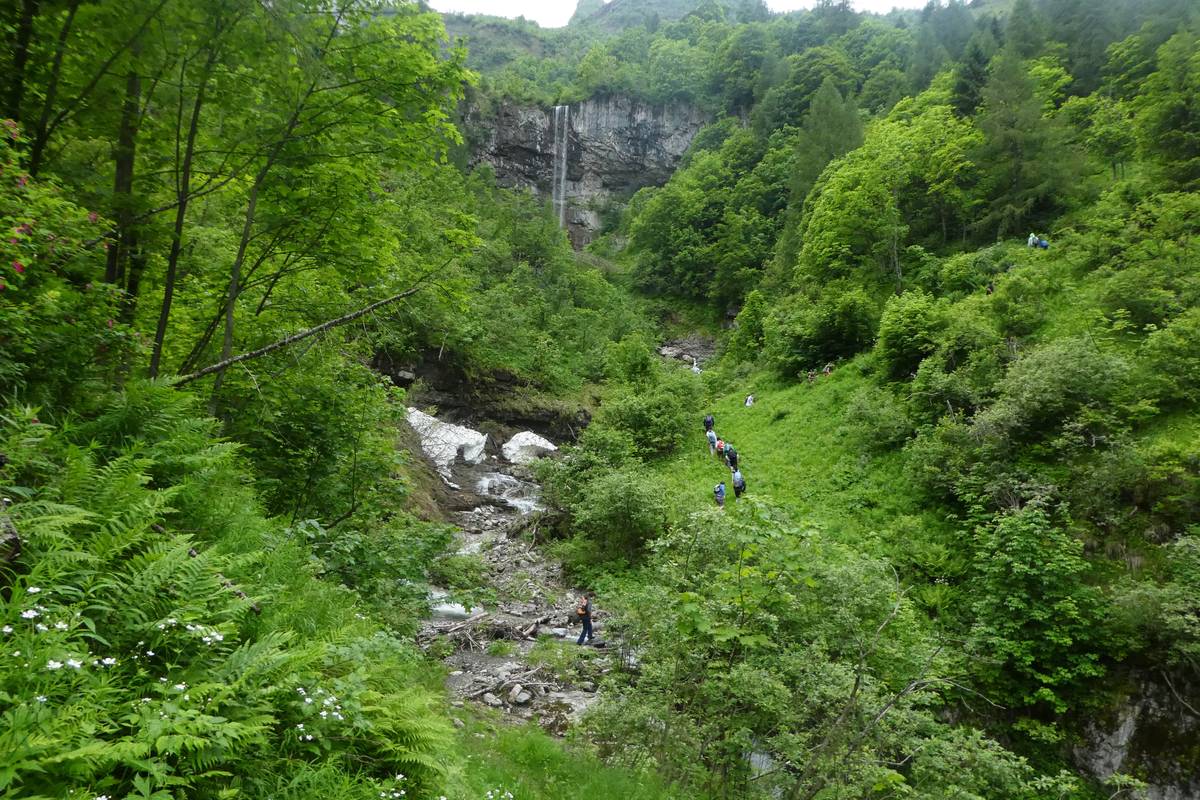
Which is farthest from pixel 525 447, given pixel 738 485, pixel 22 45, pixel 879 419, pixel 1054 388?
pixel 22 45

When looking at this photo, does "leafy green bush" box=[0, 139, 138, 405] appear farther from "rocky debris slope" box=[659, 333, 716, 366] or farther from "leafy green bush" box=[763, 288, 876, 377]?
"rocky debris slope" box=[659, 333, 716, 366]

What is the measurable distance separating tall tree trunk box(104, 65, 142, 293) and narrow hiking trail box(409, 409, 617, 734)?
5.63 meters

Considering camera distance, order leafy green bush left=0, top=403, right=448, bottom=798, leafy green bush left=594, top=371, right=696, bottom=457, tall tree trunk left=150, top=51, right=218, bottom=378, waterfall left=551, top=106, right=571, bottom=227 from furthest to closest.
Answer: waterfall left=551, top=106, right=571, bottom=227
leafy green bush left=594, top=371, right=696, bottom=457
tall tree trunk left=150, top=51, right=218, bottom=378
leafy green bush left=0, top=403, right=448, bottom=798

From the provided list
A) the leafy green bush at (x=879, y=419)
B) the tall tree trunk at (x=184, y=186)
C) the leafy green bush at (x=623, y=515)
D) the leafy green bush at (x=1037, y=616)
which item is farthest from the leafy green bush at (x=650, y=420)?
the tall tree trunk at (x=184, y=186)

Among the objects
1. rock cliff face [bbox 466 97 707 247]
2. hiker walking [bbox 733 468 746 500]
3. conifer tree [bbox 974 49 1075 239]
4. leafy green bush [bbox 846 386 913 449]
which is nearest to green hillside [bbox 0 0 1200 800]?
leafy green bush [bbox 846 386 913 449]

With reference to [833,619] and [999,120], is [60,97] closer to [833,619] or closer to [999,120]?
[833,619]

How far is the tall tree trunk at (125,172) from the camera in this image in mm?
5527

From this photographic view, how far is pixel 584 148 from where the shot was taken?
73562 mm

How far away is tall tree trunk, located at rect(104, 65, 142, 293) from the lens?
5.53m

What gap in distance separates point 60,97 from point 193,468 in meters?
3.83

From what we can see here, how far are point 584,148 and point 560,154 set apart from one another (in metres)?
3.57

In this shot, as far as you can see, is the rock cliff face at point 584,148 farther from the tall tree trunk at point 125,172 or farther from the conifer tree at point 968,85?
the tall tree trunk at point 125,172

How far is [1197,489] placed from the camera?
10547 millimetres

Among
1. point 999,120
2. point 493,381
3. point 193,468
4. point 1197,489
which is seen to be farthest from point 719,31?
point 193,468
